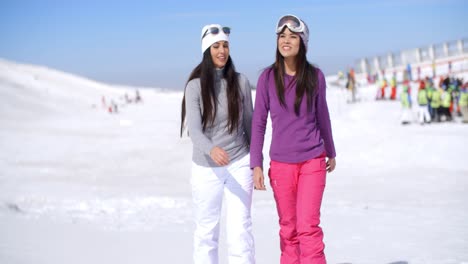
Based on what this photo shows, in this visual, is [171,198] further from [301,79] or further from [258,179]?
[301,79]

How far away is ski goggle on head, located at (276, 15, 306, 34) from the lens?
11.8ft

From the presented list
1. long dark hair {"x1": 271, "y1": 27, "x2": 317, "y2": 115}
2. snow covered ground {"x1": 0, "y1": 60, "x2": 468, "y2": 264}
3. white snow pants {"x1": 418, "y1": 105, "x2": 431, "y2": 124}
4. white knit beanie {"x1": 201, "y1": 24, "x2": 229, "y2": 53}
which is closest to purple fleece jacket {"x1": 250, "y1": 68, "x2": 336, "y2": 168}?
long dark hair {"x1": 271, "y1": 27, "x2": 317, "y2": 115}

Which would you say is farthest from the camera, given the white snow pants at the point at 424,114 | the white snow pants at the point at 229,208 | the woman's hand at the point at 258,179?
the white snow pants at the point at 424,114

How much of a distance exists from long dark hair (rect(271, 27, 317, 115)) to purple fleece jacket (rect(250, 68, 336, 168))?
30mm

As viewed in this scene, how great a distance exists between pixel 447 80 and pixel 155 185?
12.5 meters

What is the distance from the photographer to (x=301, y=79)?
362cm

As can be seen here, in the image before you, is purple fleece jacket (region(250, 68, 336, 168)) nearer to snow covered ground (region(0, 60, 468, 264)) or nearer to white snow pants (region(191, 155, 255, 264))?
white snow pants (region(191, 155, 255, 264))

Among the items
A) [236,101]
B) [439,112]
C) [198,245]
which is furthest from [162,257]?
[439,112]

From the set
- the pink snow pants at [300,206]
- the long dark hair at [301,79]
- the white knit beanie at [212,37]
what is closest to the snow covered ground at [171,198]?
the pink snow pants at [300,206]

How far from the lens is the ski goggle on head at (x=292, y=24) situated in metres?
3.61

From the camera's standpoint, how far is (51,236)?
6484 millimetres

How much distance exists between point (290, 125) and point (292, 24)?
0.68 metres

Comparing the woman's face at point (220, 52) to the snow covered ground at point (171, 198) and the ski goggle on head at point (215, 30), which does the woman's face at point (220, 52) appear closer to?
the ski goggle on head at point (215, 30)

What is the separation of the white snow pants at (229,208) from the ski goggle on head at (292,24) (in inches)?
39.0
